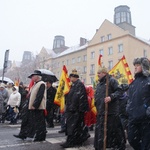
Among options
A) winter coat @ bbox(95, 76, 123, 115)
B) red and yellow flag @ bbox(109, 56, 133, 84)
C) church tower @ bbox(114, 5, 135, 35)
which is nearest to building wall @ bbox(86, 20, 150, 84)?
church tower @ bbox(114, 5, 135, 35)

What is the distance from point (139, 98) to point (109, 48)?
137 ft

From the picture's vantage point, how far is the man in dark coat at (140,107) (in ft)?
13.2

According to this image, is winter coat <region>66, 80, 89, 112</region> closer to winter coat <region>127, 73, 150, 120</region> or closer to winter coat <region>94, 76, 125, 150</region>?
winter coat <region>94, 76, 125, 150</region>

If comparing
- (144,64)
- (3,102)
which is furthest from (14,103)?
(144,64)

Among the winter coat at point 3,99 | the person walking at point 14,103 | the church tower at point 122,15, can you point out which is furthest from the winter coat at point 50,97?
the church tower at point 122,15

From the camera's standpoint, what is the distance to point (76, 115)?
19.3ft

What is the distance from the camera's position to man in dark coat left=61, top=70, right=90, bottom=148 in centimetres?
583

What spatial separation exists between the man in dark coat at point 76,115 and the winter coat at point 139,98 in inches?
71.8

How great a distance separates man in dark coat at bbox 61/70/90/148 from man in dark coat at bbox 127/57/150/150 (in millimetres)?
1809

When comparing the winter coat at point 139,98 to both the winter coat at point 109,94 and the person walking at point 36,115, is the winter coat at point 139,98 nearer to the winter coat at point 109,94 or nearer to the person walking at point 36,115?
the winter coat at point 109,94

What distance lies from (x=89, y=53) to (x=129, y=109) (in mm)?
45512

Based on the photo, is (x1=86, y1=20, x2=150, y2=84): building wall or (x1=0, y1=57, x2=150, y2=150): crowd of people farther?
(x1=86, y1=20, x2=150, y2=84): building wall

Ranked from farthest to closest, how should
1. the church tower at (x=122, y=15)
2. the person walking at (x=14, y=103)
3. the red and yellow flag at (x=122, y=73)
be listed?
the church tower at (x=122, y=15), the person walking at (x=14, y=103), the red and yellow flag at (x=122, y=73)

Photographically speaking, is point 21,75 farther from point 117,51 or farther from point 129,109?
point 129,109
